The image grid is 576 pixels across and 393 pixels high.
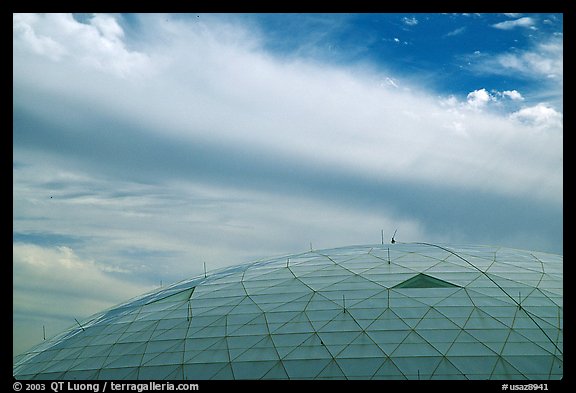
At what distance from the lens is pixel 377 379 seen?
30.6 metres

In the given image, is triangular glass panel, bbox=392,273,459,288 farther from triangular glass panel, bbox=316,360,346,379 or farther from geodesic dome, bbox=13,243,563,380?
triangular glass panel, bbox=316,360,346,379

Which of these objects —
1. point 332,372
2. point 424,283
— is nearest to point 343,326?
point 332,372

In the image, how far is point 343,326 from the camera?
34.9 metres

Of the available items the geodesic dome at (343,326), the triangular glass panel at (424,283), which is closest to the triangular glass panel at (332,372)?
the geodesic dome at (343,326)

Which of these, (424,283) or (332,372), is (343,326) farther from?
(424,283)

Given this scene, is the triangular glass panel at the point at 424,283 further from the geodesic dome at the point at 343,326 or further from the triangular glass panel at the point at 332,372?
the triangular glass panel at the point at 332,372

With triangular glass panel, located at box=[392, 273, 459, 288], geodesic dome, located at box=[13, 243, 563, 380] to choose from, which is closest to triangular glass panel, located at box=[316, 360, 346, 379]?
geodesic dome, located at box=[13, 243, 563, 380]

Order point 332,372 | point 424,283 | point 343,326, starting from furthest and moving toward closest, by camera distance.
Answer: point 424,283 < point 343,326 < point 332,372

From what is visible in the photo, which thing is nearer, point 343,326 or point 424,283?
point 343,326

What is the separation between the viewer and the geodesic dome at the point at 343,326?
→ 105ft

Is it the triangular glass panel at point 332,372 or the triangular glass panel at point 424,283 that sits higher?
the triangular glass panel at point 424,283
